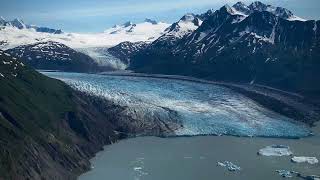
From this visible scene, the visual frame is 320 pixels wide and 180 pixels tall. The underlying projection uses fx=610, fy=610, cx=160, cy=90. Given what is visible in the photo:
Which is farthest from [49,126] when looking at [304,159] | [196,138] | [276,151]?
[304,159]

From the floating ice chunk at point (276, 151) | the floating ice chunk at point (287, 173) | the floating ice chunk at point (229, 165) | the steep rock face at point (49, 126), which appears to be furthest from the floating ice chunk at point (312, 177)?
the steep rock face at point (49, 126)

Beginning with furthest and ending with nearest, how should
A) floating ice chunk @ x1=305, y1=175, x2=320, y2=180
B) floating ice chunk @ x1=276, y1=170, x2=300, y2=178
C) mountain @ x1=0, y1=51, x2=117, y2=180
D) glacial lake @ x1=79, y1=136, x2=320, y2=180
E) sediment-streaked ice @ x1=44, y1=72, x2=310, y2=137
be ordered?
1. sediment-streaked ice @ x1=44, y1=72, x2=310, y2=137
2. glacial lake @ x1=79, y1=136, x2=320, y2=180
3. floating ice chunk @ x1=276, y1=170, x2=300, y2=178
4. floating ice chunk @ x1=305, y1=175, x2=320, y2=180
5. mountain @ x1=0, y1=51, x2=117, y2=180

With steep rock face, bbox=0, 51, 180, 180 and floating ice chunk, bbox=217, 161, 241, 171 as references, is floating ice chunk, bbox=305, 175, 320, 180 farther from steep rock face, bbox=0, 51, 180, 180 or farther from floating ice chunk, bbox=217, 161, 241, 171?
steep rock face, bbox=0, 51, 180, 180

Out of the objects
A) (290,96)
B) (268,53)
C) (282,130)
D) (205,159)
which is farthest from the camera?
(268,53)

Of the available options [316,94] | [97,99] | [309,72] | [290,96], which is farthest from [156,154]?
[309,72]

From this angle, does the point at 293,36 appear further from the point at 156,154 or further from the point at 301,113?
the point at 156,154

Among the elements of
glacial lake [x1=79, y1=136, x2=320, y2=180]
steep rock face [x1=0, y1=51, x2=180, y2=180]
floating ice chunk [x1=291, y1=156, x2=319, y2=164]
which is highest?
steep rock face [x1=0, y1=51, x2=180, y2=180]

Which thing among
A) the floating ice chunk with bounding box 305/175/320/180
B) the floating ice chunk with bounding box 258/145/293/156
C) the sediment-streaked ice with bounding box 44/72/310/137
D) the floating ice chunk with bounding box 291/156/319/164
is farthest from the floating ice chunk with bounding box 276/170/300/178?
the sediment-streaked ice with bounding box 44/72/310/137

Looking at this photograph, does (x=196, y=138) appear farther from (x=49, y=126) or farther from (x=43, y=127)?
(x=43, y=127)
